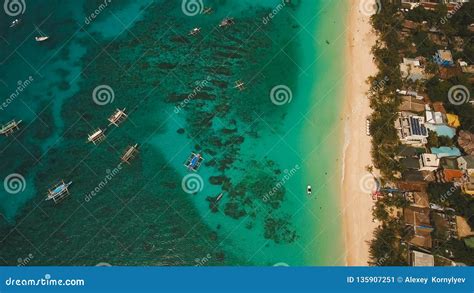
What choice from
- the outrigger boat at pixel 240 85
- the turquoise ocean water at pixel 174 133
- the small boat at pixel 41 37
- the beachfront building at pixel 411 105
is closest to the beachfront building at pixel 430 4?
the turquoise ocean water at pixel 174 133

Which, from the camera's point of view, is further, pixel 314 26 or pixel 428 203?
pixel 314 26

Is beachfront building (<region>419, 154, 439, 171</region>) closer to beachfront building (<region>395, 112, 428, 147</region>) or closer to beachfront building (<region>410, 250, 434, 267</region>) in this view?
beachfront building (<region>395, 112, 428, 147</region>)

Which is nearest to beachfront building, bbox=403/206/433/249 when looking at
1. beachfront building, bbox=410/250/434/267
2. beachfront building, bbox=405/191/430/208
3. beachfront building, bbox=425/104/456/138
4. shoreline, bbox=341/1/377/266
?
beachfront building, bbox=405/191/430/208

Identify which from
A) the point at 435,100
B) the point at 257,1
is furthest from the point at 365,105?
the point at 257,1

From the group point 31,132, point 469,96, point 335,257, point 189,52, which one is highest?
point 469,96

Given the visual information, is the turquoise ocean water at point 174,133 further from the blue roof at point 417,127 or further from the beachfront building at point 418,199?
the blue roof at point 417,127

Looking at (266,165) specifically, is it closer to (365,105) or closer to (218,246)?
(218,246)

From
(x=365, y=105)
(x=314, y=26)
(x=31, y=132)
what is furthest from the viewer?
(x=314, y=26)
